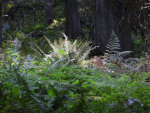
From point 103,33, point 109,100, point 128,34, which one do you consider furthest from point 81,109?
point 128,34

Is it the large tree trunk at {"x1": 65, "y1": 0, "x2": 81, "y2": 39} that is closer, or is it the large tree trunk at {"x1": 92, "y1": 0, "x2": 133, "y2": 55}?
the large tree trunk at {"x1": 92, "y1": 0, "x2": 133, "y2": 55}

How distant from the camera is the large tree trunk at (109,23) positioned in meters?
8.70

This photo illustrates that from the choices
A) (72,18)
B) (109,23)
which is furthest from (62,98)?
(72,18)

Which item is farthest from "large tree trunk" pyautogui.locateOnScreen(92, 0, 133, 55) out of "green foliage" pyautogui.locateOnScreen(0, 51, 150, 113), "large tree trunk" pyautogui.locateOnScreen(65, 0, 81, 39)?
"large tree trunk" pyautogui.locateOnScreen(65, 0, 81, 39)

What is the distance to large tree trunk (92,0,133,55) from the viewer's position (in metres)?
8.70

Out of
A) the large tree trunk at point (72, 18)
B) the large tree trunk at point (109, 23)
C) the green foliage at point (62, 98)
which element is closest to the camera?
the green foliage at point (62, 98)

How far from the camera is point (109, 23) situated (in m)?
8.84

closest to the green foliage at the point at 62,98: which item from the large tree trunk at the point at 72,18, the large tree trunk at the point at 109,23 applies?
the large tree trunk at the point at 109,23

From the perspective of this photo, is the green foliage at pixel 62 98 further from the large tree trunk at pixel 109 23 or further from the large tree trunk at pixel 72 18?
the large tree trunk at pixel 72 18

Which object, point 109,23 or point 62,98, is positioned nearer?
point 62,98

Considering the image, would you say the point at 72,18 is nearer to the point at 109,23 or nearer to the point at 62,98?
the point at 109,23

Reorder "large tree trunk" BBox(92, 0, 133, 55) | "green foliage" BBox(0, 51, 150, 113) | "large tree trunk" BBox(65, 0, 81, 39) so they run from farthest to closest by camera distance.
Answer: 1. "large tree trunk" BBox(65, 0, 81, 39)
2. "large tree trunk" BBox(92, 0, 133, 55)
3. "green foliage" BBox(0, 51, 150, 113)

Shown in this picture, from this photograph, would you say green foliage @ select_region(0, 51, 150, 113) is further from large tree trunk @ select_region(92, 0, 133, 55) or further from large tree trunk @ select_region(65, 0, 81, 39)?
large tree trunk @ select_region(65, 0, 81, 39)

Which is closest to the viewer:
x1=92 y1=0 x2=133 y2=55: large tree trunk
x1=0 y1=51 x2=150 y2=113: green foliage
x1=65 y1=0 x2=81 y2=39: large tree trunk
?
x1=0 y1=51 x2=150 y2=113: green foliage
